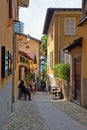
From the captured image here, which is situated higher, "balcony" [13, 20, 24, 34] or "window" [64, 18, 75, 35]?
"window" [64, 18, 75, 35]

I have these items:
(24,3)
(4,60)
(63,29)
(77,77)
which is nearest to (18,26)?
(77,77)

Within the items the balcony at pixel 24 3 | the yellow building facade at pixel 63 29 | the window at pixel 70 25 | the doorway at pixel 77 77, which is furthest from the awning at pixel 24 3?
the window at pixel 70 25

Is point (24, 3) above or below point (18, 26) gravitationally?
above

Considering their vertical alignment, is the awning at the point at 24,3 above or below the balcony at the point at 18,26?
above

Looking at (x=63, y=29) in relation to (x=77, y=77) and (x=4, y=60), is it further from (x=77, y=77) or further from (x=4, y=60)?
(x=4, y=60)

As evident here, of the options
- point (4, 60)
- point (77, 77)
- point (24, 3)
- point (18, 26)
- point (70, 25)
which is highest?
point (70, 25)

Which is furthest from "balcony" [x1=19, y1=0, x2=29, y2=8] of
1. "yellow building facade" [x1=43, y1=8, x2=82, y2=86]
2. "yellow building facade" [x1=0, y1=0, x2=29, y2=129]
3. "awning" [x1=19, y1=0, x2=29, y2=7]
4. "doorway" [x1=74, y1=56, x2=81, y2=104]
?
"yellow building facade" [x1=43, y1=8, x2=82, y2=86]

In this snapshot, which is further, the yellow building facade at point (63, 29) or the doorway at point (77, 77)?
the yellow building facade at point (63, 29)

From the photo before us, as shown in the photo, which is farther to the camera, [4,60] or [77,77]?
[77,77]

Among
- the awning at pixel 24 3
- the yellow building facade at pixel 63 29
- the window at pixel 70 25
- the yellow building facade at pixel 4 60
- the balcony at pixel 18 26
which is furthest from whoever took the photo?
the window at pixel 70 25

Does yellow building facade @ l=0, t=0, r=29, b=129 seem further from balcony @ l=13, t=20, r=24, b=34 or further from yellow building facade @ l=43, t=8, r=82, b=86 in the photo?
yellow building facade @ l=43, t=8, r=82, b=86

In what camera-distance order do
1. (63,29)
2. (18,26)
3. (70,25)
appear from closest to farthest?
(18,26) < (70,25) < (63,29)

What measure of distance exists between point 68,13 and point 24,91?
13797 millimetres

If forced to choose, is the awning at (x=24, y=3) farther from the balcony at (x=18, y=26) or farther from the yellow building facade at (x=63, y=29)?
the yellow building facade at (x=63, y=29)
